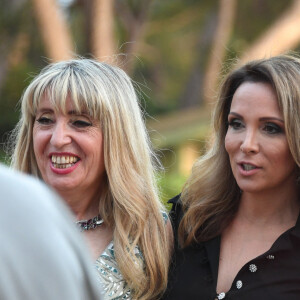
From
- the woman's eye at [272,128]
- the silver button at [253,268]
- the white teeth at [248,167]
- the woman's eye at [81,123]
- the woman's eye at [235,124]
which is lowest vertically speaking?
the silver button at [253,268]

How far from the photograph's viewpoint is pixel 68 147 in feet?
9.96

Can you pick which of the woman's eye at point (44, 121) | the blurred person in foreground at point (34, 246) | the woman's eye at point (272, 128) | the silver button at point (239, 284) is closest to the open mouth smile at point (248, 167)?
the woman's eye at point (272, 128)

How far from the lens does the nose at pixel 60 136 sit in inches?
118

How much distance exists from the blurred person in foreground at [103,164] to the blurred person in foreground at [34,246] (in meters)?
1.97

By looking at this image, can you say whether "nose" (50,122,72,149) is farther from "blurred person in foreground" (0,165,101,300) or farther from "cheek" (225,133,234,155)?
"blurred person in foreground" (0,165,101,300)

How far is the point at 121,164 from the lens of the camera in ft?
10.3

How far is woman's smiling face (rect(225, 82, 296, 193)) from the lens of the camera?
2.89m

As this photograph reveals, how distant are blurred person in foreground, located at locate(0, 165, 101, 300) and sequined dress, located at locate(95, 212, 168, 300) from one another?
6.42 feet

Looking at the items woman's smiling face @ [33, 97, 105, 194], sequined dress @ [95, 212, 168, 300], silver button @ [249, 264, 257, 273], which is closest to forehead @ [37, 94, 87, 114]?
woman's smiling face @ [33, 97, 105, 194]

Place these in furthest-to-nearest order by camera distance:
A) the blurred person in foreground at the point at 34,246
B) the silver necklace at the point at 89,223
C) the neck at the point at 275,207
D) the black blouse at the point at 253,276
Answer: the silver necklace at the point at 89,223, the neck at the point at 275,207, the black blouse at the point at 253,276, the blurred person in foreground at the point at 34,246

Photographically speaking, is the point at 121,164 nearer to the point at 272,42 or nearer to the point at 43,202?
the point at 43,202

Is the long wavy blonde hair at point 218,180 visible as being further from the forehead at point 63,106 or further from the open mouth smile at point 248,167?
the forehead at point 63,106

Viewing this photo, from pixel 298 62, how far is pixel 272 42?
31.2 ft

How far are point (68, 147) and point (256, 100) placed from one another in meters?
0.81
